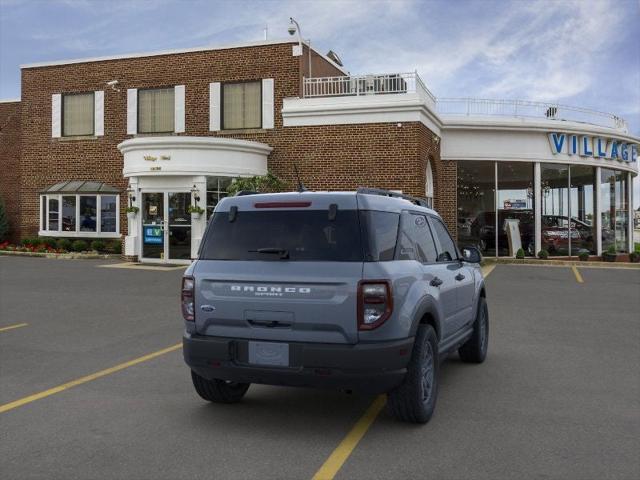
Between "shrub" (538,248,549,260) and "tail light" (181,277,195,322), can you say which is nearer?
"tail light" (181,277,195,322)

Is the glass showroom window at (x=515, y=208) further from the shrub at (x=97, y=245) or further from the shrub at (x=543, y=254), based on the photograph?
the shrub at (x=97, y=245)

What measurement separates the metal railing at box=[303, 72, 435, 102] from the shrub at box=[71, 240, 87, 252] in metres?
9.79

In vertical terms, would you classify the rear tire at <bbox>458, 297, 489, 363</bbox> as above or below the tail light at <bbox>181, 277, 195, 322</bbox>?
below

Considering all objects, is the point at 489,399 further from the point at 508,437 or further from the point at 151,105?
the point at 151,105

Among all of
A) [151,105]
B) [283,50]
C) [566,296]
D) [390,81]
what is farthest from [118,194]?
[566,296]

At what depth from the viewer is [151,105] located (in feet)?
77.4

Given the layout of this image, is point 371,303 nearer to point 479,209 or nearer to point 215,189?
point 215,189

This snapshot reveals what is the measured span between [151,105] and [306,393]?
1995cm

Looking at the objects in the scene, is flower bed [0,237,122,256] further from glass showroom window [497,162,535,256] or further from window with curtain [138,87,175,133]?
glass showroom window [497,162,535,256]

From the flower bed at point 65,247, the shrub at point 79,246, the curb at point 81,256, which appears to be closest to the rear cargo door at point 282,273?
the curb at point 81,256

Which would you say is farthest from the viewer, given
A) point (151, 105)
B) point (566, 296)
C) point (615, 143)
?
point (615, 143)

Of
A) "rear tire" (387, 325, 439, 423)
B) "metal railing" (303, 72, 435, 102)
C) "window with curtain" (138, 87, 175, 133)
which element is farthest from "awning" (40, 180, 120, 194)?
"rear tire" (387, 325, 439, 423)

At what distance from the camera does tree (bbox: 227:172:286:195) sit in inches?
758

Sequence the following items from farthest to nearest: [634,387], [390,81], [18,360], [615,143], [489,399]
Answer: [615,143] → [390,81] → [18,360] → [634,387] → [489,399]
